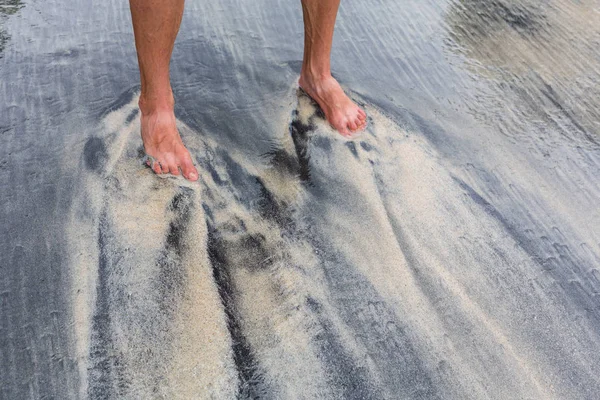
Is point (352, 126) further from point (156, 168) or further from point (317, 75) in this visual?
point (156, 168)

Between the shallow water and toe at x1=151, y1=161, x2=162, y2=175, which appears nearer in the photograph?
the shallow water

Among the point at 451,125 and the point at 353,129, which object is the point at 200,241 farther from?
the point at 451,125

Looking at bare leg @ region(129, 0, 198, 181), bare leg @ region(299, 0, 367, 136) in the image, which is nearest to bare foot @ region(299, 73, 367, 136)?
bare leg @ region(299, 0, 367, 136)

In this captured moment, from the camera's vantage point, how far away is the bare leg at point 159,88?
1413mm

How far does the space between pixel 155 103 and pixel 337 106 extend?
0.65 m

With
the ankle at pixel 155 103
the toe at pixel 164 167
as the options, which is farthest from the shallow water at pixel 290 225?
the ankle at pixel 155 103

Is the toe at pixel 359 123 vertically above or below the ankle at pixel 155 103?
below

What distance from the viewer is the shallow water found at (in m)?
1.16

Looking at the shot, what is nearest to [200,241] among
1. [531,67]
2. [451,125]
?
[451,125]

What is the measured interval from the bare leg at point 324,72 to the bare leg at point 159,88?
1.70 ft

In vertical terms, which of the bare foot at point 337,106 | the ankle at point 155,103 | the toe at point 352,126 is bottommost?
the toe at point 352,126

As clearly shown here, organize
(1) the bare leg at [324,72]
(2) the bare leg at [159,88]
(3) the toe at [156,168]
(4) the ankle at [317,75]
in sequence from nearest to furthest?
1. (2) the bare leg at [159,88]
2. (3) the toe at [156,168]
3. (1) the bare leg at [324,72]
4. (4) the ankle at [317,75]

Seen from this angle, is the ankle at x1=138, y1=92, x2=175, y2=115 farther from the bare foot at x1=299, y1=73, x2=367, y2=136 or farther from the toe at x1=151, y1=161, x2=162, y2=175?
the bare foot at x1=299, y1=73, x2=367, y2=136

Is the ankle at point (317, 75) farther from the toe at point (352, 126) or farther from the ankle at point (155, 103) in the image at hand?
the ankle at point (155, 103)
